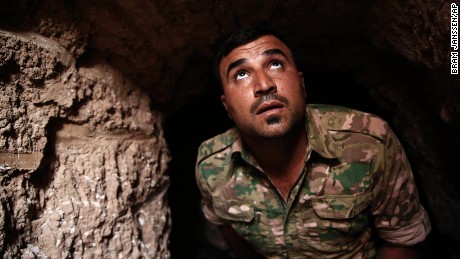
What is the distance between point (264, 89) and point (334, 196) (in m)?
0.56

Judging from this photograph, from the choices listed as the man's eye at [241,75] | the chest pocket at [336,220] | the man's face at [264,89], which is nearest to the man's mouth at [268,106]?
the man's face at [264,89]

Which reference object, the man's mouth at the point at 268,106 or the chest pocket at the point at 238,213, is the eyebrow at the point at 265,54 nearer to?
the man's mouth at the point at 268,106

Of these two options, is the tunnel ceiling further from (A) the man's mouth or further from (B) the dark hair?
(A) the man's mouth

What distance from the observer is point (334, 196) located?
55.5 inches

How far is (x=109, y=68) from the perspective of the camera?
1468 mm

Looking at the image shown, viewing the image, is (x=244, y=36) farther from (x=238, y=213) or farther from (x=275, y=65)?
(x=238, y=213)

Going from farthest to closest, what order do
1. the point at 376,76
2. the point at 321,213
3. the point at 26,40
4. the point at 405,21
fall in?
1. the point at 376,76
2. the point at 321,213
3. the point at 405,21
4. the point at 26,40

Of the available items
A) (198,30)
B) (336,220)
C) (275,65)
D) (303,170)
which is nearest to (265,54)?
(275,65)

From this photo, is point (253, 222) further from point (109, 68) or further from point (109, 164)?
point (109, 68)

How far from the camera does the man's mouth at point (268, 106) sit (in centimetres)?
130

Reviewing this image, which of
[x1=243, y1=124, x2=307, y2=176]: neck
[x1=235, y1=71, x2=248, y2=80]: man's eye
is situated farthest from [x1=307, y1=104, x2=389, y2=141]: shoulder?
[x1=235, y1=71, x2=248, y2=80]: man's eye

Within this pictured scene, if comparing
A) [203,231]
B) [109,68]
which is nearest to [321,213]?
[109,68]

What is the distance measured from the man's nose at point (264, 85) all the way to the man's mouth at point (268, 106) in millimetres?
47

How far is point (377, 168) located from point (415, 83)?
0.64 metres
